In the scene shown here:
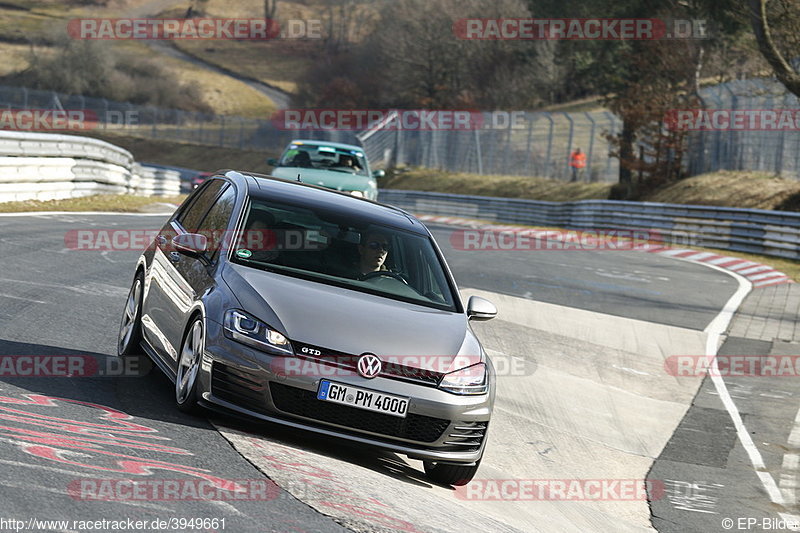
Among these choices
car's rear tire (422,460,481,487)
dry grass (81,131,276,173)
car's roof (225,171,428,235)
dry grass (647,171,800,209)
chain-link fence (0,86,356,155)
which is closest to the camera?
car's rear tire (422,460,481,487)

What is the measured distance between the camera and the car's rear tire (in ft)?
22.6

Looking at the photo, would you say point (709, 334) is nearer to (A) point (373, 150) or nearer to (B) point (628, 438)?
(B) point (628, 438)

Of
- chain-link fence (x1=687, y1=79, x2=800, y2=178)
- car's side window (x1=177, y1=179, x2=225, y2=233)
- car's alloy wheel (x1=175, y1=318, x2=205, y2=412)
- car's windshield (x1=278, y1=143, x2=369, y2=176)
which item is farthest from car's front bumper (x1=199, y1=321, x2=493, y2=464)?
chain-link fence (x1=687, y1=79, x2=800, y2=178)

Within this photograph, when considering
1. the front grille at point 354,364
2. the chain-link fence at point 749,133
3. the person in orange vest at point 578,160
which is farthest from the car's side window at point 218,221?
the person in orange vest at point 578,160

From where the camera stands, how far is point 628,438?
395 inches

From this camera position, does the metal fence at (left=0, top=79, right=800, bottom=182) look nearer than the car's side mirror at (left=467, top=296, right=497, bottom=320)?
No

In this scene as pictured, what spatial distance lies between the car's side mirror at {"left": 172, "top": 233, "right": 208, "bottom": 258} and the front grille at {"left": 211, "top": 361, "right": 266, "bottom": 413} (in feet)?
3.92

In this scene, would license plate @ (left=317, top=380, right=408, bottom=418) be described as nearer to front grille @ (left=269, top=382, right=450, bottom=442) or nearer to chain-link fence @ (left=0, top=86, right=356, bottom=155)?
front grille @ (left=269, top=382, right=450, bottom=442)

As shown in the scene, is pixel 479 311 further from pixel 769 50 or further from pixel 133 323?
pixel 769 50

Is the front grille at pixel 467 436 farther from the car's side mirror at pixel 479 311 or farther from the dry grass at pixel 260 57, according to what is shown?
the dry grass at pixel 260 57

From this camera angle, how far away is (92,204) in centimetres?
2489

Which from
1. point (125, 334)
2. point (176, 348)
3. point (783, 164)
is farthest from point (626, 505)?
point (783, 164)

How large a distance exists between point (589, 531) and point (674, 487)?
178 cm

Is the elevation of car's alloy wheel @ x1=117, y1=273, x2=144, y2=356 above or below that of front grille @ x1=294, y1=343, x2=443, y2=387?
below
